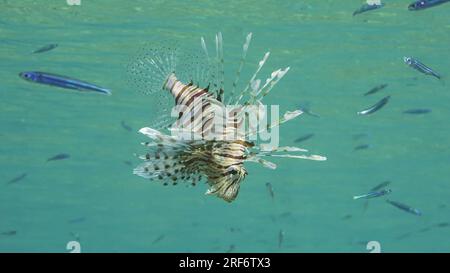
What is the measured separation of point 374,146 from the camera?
24.7 meters

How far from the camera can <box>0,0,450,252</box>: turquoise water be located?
14.2 m

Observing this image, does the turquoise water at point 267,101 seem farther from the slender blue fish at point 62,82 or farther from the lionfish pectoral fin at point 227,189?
the lionfish pectoral fin at point 227,189

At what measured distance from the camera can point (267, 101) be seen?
19.9 metres

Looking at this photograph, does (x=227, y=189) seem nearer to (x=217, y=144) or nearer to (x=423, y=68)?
(x=217, y=144)

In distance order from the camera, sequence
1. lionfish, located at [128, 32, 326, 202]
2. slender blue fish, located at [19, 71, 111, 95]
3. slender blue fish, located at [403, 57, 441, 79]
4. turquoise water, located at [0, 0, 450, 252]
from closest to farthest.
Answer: lionfish, located at [128, 32, 326, 202], slender blue fish, located at [19, 71, 111, 95], slender blue fish, located at [403, 57, 441, 79], turquoise water, located at [0, 0, 450, 252]

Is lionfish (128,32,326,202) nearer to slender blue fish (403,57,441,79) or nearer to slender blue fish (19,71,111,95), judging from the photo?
slender blue fish (19,71,111,95)

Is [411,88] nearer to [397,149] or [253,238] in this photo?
[397,149]

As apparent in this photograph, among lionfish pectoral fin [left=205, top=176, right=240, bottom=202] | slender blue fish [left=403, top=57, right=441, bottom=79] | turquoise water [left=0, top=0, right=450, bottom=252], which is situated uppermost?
slender blue fish [left=403, top=57, right=441, bottom=79]

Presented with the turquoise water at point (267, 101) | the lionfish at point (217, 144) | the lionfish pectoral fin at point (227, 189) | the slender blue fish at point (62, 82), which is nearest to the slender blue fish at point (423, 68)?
the slender blue fish at point (62, 82)

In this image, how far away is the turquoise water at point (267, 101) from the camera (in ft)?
46.6

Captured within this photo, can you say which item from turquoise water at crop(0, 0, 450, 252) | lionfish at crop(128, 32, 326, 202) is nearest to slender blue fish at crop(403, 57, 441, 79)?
lionfish at crop(128, 32, 326, 202)

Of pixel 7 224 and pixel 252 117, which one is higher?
pixel 252 117

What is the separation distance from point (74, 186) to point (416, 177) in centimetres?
2093
